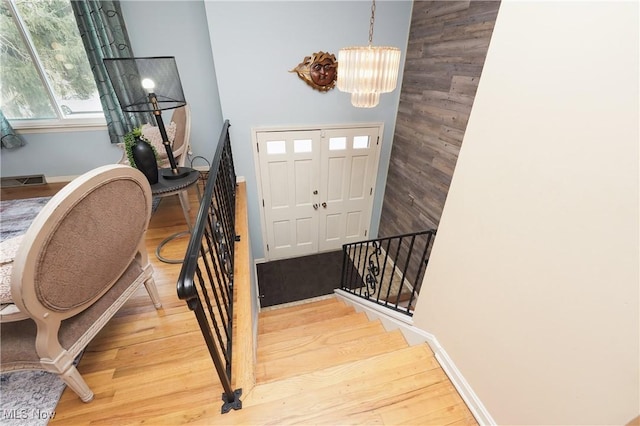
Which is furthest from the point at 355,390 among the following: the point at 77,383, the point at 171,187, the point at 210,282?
the point at 171,187

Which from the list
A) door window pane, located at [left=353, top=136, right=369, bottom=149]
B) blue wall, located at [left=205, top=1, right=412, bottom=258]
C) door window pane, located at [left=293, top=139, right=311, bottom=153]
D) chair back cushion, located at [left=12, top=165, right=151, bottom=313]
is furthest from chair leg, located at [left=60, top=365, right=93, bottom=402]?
door window pane, located at [left=353, top=136, right=369, bottom=149]

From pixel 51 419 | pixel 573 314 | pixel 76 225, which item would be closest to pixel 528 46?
pixel 573 314

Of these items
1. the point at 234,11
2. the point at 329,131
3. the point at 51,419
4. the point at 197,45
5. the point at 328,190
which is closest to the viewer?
the point at 51,419

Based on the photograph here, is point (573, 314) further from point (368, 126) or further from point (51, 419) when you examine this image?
point (368, 126)

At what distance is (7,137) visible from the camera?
9.94 feet

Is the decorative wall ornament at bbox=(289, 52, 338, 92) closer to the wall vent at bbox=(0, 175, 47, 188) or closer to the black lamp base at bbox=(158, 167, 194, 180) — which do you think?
the black lamp base at bbox=(158, 167, 194, 180)

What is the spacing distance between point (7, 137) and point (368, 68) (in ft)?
13.7

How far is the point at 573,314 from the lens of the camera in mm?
854

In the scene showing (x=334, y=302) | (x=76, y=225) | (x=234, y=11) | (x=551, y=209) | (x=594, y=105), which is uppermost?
(x=234, y=11)

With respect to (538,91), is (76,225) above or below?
below

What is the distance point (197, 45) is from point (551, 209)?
12.4ft

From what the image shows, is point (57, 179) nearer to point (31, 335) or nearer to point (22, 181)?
point (22, 181)

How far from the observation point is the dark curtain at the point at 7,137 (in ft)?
9.79

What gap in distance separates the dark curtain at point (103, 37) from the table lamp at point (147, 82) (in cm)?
168
